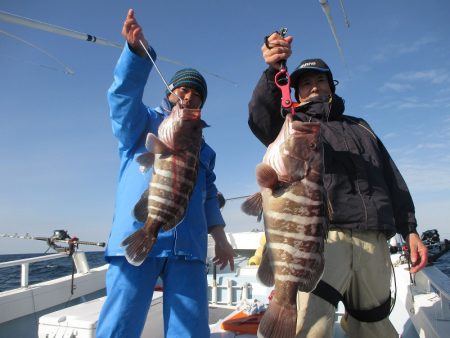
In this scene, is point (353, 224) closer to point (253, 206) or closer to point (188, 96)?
point (253, 206)

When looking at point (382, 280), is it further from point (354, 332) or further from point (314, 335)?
point (314, 335)

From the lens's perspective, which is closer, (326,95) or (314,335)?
(314,335)

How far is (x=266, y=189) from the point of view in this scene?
2299 mm

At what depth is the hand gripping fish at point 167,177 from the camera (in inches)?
92.3

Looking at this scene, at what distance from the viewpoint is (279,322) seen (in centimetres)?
216

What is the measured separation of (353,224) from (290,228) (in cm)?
91

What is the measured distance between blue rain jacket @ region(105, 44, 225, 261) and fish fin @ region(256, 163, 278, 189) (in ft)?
2.96

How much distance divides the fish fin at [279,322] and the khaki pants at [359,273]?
630 millimetres

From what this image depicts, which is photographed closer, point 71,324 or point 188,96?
point 188,96

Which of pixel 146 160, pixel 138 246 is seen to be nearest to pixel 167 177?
pixel 146 160

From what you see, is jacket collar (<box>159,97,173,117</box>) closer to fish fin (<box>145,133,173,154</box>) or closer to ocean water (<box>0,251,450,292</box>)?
fish fin (<box>145,133,173,154</box>)

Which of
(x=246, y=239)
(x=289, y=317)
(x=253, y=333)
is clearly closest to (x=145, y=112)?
(x=289, y=317)

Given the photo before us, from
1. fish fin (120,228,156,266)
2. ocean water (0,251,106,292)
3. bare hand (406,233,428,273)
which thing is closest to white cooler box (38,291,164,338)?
fish fin (120,228,156,266)

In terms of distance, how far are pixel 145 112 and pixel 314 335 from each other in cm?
229
